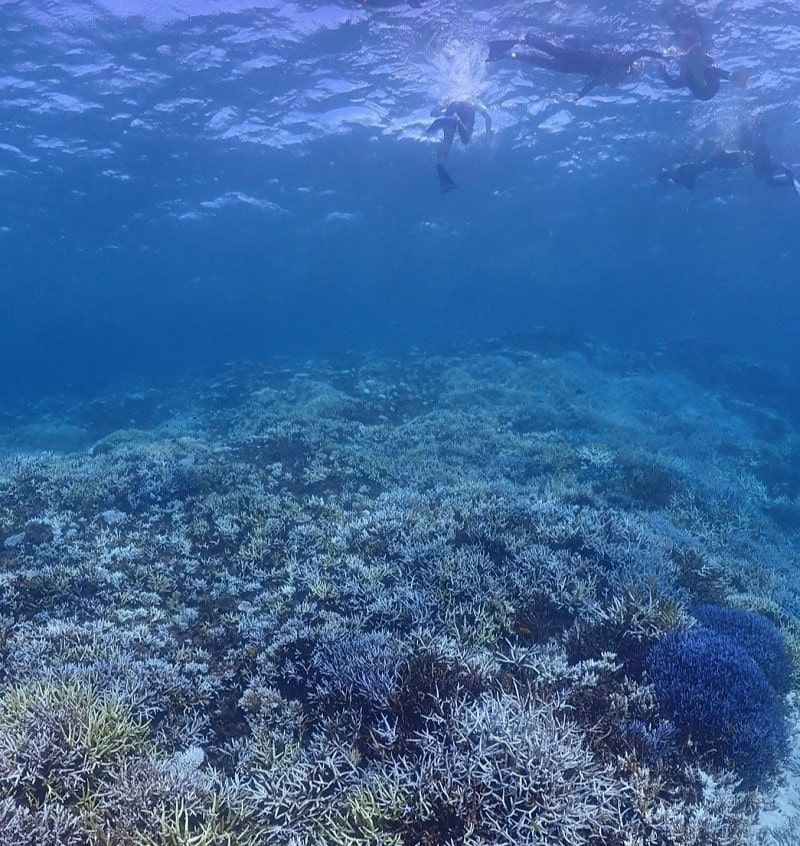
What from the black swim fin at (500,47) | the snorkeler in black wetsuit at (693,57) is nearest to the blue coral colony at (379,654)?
the black swim fin at (500,47)

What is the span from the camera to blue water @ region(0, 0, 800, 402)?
59.0 feet

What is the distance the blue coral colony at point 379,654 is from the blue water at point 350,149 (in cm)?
1030

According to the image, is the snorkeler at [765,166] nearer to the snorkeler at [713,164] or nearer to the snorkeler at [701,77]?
the snorkeler at [713,164]

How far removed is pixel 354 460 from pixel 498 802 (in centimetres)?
880

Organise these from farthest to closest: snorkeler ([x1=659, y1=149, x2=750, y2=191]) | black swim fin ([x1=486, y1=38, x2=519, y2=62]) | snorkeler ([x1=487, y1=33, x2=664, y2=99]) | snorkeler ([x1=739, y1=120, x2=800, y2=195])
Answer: snorkeler ([x1=659, y1=149, x2=750, y2=191]), snorkeler ([x1=739, y1=120, x2=800, y2=195]), black swim fin ([x1=486, y1=38, x2=519, y2=62]), snorkeler ([x1=487, y1=33, x2=664, y2=99])

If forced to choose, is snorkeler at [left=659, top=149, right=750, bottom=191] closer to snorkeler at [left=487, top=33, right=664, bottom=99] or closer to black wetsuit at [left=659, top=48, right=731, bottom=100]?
black wetsuit at [left=659, top=48, right=731, bottom=100]

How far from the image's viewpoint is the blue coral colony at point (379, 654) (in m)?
3.68

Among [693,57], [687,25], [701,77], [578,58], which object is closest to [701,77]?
[701,77]

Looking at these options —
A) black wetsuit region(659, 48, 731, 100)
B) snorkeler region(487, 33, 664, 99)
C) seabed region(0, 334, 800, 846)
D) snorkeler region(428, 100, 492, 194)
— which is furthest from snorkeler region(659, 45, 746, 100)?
seabed region(0, 334, 800, 846)

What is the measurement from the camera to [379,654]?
4871 mm

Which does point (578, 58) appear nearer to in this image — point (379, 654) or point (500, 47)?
point (500, 47)

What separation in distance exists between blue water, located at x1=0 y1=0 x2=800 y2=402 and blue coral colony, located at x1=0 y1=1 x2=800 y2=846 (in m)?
10.3

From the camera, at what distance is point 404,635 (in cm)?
544

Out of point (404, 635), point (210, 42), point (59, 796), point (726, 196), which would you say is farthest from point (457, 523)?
point (726, 196)
